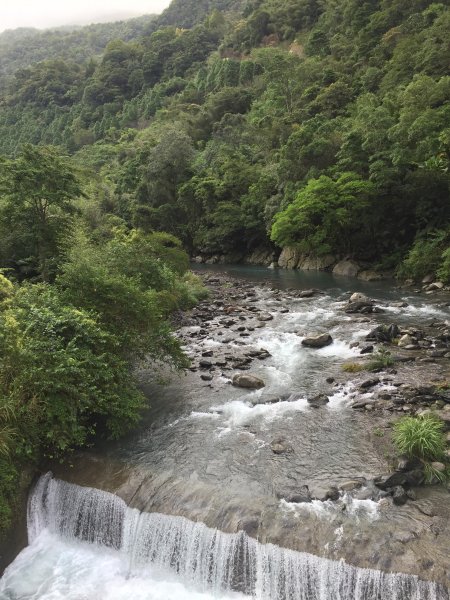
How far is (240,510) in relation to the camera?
9.61 m

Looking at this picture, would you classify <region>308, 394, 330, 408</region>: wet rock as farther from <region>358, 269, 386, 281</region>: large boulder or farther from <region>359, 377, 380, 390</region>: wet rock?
<region>358, 269, 386, 281</region>: large boulder

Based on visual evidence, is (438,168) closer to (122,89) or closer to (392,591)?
(392,591)

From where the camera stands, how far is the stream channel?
8383mm

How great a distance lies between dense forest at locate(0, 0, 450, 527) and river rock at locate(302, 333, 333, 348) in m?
6.48

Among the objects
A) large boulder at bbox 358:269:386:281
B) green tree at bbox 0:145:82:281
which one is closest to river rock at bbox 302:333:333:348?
green tree at bbox 0:145:82:281

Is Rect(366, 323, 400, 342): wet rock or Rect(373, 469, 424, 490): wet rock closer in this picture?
Rect(373, 469, 424, 490): wet rock

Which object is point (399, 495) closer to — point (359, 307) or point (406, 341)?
point (406, 341)

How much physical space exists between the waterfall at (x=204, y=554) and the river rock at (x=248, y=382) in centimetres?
645

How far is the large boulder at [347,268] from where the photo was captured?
3734cm

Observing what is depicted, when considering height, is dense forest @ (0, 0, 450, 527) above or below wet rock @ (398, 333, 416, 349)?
above

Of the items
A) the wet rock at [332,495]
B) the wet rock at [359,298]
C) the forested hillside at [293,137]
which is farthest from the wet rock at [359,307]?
the wet rock at [332,495]

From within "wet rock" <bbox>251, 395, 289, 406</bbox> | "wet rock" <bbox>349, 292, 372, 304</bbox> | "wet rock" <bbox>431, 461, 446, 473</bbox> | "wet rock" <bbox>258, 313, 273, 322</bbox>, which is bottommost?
"wet rock" <bbox>349, 292, 372, 304</bbox>

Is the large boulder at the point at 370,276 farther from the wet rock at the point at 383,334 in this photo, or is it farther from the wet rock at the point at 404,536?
the wet rock at the point at 404,536

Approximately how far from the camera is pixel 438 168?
31125 millimetres
